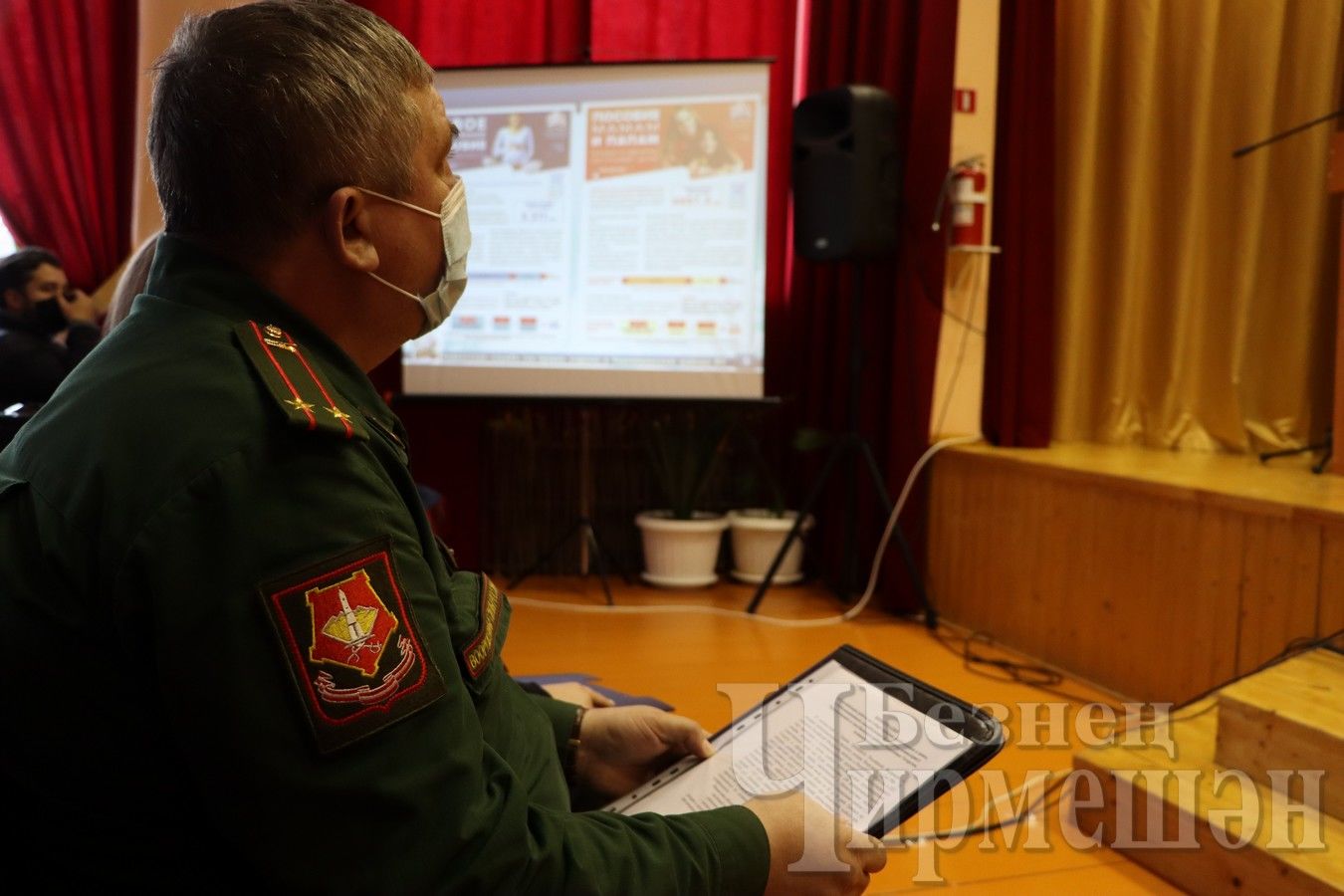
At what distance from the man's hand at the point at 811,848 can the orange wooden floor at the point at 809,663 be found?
752 millimetres

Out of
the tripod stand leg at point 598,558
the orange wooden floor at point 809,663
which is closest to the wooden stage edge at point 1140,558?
the orange wooden floor at point 809,663

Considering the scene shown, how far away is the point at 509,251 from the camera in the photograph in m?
3.47

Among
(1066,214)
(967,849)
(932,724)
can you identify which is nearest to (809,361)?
(1066,214)

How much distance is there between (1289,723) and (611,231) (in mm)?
2459

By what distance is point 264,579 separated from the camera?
2.08 ft

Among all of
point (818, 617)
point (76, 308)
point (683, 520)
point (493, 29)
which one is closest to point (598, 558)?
point (683, 520)

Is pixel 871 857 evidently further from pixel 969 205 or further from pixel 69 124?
pixel 69 124

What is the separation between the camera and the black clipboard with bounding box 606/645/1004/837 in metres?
0.97

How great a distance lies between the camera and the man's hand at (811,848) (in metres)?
0.86

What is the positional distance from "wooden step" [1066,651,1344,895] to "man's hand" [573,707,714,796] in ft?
2.79

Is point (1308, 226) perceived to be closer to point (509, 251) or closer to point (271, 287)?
point (509, 251)

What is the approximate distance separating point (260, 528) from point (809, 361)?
10.9 feet

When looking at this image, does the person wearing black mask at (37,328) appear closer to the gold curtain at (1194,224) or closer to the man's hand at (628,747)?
the man's hand at (628,747)

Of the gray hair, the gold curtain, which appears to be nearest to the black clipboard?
the gray hair
